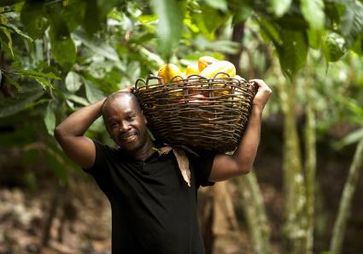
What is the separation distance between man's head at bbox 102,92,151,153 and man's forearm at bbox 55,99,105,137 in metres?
0.07

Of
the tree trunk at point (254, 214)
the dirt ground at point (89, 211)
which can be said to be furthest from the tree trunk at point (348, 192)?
the dirt ground at point (89, 211)

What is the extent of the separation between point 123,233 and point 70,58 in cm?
54

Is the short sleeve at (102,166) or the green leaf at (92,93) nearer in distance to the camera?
the short sleeve at (102,166)

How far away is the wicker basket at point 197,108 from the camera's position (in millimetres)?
1473

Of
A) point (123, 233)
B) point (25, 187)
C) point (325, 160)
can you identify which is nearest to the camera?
point (123, 233)

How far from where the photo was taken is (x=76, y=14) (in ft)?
3.82

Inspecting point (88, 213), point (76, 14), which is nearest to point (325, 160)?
point (88, 213)

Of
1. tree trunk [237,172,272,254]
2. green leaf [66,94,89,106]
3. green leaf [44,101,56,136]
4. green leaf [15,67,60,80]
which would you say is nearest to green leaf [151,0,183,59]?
green leaf [15,67,60,80]

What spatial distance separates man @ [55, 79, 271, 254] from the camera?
1.56 meters

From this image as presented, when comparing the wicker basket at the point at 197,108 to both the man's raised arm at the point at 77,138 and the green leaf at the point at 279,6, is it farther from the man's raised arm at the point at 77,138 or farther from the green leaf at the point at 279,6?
the green leaf at the point at 279,6

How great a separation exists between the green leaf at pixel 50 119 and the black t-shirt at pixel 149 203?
339 mm

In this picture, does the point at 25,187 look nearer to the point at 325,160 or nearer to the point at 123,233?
the point at 325,160

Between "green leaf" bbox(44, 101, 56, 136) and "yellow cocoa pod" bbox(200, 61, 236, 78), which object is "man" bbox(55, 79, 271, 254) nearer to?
"yellow cocoa pod" bbox(200, 61, 236, 78)

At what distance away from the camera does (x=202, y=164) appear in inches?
65.6
